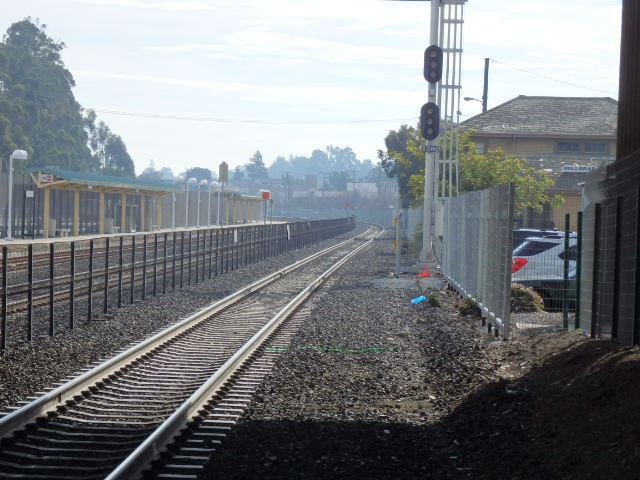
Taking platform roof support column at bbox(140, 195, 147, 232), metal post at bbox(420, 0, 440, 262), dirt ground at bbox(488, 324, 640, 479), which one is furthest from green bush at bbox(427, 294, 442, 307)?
platform roof support column at bbox(140, 195, 147, 232)

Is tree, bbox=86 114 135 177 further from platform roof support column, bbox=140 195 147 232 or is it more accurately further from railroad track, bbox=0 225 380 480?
railroad track, bbox=0 225 380 480

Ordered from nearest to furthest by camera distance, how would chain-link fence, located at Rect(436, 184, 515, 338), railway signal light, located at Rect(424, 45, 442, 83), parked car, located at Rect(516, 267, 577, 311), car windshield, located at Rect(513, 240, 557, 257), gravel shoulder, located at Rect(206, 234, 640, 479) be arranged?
1. gravel shoulder, located at Rect(206, 234, 640, 479)
2. chain-link fence, located at Rect(436, 184, 515, 338)
3. parked car, located at Rect(516, 267, 577, 311)
4. car windshield, located at Rect(513, 240, 557, 257)
5. railway signal light, located at Rect(424, 45, 442, 83)

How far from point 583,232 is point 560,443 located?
6.73m

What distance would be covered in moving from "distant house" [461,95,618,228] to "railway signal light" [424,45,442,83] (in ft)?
86.6

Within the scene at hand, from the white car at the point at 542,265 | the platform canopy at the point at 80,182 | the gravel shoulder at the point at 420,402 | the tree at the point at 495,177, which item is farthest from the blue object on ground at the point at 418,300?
the platform canopy at the point at 80,182

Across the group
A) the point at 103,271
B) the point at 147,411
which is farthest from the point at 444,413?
the point at 103,271

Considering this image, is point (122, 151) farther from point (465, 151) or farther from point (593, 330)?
point (593, 330)

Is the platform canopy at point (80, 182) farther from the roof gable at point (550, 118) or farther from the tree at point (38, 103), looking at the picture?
the tree at point (38, 103)

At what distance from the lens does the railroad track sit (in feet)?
26.5

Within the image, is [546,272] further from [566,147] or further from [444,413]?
[566,147]

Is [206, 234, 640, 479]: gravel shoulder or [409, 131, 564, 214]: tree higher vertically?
[409, 131, 564, 214]: tree

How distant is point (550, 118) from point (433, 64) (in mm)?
35684

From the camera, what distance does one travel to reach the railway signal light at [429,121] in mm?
29875

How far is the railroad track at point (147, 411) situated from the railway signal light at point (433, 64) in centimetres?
1474
